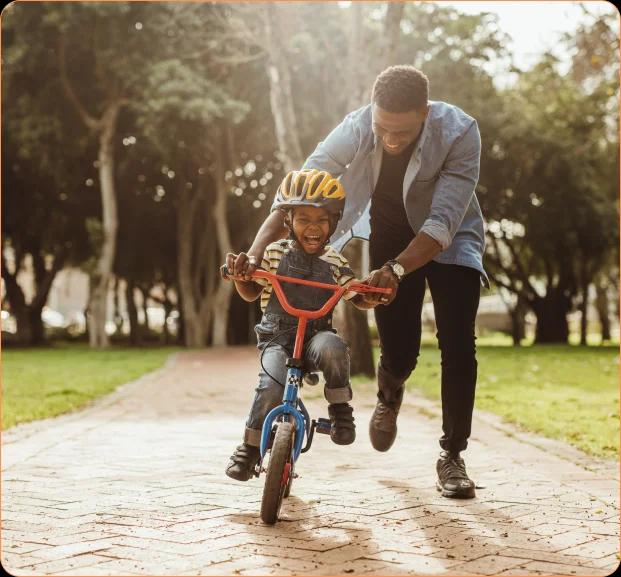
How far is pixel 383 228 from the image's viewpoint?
5113 millimetres

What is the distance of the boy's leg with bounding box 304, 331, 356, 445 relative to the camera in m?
4.28

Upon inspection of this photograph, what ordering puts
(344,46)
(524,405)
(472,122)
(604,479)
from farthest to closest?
(344,46) → (524,405) → (604,479) → (472,122)

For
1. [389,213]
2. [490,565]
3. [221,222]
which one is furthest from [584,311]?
[490,565]

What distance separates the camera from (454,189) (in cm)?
463

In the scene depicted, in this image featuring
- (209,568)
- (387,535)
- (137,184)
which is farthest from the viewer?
(137,184)

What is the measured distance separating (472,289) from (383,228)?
0.62 m

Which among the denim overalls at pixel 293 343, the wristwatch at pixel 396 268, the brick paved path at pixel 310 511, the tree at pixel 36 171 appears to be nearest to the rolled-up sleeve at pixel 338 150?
the denim overalls at pixel 293 343

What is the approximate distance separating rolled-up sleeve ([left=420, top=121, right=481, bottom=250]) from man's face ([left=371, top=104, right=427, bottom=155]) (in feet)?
0.88

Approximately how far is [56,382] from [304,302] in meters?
10.0

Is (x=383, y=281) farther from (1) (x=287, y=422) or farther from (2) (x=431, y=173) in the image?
(2) (x=431, y=173)

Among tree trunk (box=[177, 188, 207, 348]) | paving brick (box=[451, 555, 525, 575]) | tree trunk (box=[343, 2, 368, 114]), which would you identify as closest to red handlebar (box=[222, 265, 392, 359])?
paving brick (box=[451, 555, 525, 575])

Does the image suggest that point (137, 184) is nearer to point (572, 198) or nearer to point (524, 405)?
point (572, 198)

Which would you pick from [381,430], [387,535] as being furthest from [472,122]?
[387,535]

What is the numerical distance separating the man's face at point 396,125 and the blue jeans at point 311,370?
3.33 ft
